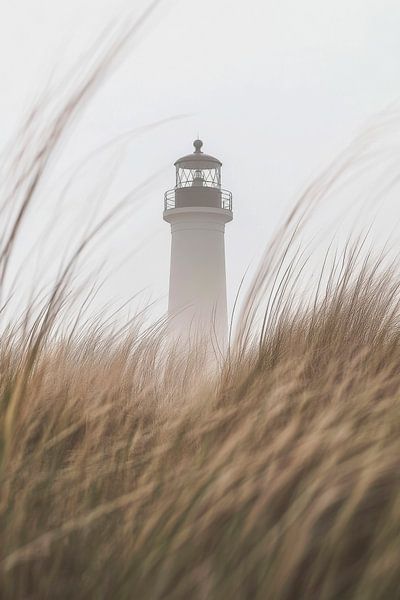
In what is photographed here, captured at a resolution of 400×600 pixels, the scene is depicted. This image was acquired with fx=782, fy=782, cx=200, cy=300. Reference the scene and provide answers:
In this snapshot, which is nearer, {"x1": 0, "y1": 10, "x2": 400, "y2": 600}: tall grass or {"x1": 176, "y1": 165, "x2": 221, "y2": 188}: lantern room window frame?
{"x1": 0, "y1": 10, "x2": 400, "y2": 600}: tall grass

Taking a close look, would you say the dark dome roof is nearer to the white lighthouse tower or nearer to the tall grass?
the white lighthouse tower

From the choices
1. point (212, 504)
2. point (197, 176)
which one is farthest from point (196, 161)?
point (212, 504)

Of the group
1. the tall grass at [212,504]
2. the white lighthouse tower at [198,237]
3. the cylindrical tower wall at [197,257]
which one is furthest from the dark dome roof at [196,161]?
the tall grass at [212,504]

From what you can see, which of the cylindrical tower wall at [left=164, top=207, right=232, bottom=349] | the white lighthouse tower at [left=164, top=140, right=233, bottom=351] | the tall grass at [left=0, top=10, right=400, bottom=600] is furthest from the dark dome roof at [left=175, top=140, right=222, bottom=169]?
the tall grass at [left=0, top=10, right=400, bottom=600]

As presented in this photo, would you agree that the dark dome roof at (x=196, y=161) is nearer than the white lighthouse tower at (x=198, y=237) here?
No

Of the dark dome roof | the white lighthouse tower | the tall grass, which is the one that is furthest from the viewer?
the dark dome roof

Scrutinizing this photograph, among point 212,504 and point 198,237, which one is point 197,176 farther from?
point 212,504

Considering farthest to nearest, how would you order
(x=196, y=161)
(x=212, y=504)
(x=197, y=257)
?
1. (x=196, y=161)
2. (x=197, y=257)
3. (x=212, y=504)

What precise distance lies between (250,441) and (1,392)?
48cm

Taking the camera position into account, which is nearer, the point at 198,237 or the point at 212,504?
the point at 212,504

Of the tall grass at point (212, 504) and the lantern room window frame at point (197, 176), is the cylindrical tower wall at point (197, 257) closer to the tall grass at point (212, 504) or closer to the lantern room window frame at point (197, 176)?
the lantern room window frame at point (197, 176)

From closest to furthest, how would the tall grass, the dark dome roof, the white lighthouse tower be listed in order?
the tall grass → the white lighthouse tower → the dark dome roof

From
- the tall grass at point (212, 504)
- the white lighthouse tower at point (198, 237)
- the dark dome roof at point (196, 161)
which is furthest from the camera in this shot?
the dark dome roof at point (196, 161)

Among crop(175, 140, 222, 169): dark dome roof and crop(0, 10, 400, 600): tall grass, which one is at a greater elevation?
crop(175, 140, 222, 169): dark dome roof
